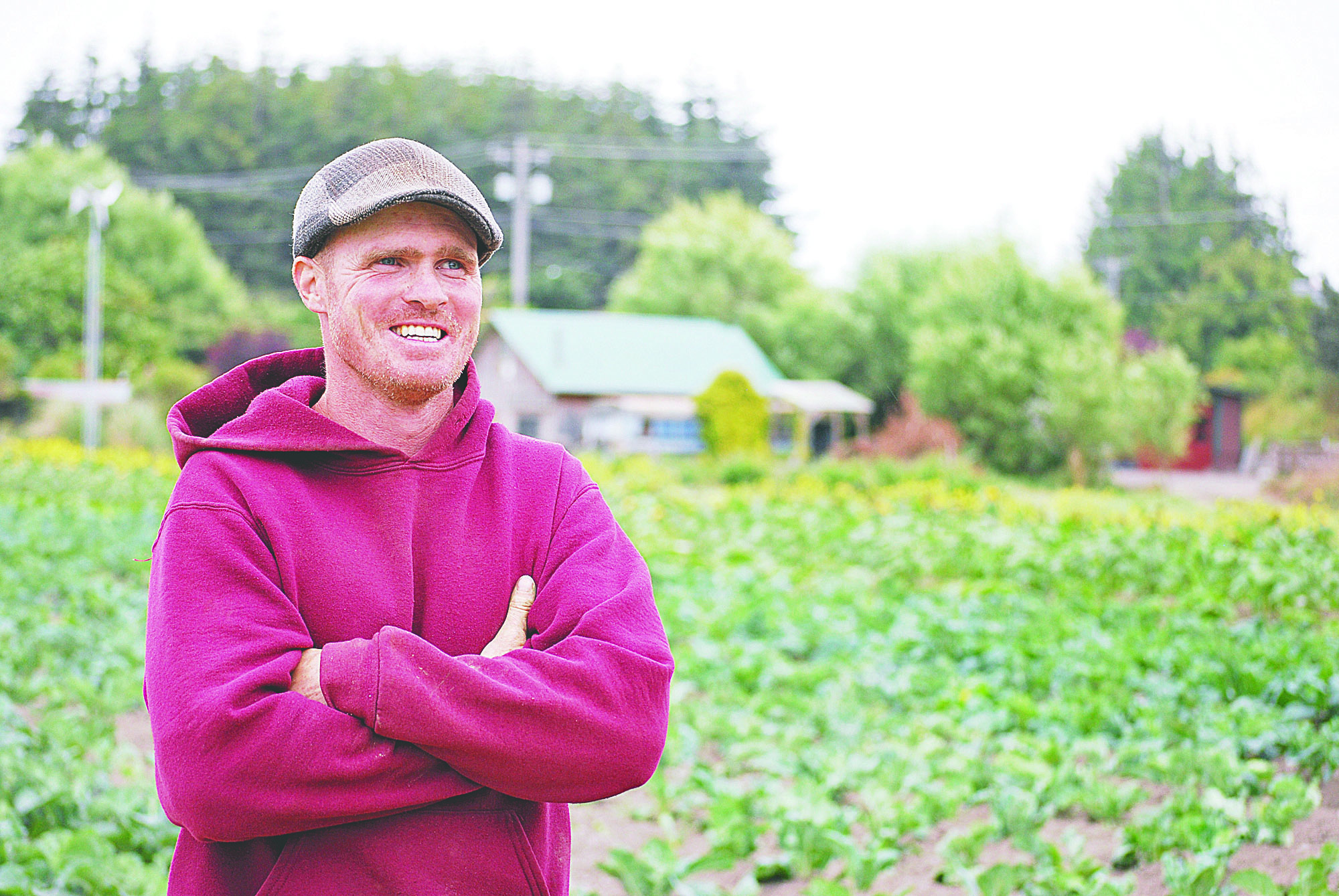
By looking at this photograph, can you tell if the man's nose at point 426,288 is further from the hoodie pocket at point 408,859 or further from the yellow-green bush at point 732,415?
the yellow-green bush at point 732,415

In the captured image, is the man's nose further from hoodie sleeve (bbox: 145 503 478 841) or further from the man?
hoodie sleeve (bbox: 145 503 478 841)

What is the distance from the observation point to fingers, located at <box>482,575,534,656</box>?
1.54 metres

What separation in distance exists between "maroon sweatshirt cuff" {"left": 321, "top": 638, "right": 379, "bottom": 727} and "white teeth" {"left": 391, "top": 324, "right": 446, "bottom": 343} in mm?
433

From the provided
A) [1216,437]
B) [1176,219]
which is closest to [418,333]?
[1176,219]

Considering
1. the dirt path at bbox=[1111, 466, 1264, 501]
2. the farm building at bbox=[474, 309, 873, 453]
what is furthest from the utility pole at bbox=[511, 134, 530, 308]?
the dirt path at bbox=[1111, 466, 1264, 501]

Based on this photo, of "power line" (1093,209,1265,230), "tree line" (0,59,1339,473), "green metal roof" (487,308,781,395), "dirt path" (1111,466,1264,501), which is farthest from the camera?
"green metal roof" (487,308,781,395)

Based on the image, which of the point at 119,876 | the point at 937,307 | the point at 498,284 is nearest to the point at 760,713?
the point at 119,876

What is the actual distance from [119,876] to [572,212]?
41237mm

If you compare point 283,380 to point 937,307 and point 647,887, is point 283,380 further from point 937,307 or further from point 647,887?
point 937,307

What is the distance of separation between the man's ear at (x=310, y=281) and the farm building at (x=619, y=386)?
23281mm

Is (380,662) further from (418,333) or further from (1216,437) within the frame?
(1216,437)

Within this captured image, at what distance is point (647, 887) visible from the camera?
3234 mm

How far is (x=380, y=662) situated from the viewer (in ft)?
4.47

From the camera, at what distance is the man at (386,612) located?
1348mm
